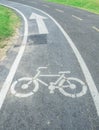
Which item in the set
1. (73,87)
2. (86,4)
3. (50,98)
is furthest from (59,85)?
(86,4)

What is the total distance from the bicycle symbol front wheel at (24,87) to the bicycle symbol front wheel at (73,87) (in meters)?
0.77

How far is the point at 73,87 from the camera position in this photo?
692 cm

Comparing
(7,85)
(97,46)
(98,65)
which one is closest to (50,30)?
(97,46)

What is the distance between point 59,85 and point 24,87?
999mm

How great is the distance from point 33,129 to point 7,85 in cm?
246

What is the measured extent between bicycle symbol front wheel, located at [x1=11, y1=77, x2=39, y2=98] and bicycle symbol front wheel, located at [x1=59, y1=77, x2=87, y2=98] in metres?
0.77

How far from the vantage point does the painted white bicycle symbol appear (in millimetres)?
6691

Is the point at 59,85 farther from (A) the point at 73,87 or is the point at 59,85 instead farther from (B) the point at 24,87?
(B) the point at 24,87

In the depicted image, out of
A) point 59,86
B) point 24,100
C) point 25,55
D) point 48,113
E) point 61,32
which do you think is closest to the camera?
point 48,113

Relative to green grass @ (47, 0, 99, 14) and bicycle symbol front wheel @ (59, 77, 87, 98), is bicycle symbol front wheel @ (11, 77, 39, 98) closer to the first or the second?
bicycle symbol front wheel @ (59, 77, 87, 98)

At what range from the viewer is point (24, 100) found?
6465mm

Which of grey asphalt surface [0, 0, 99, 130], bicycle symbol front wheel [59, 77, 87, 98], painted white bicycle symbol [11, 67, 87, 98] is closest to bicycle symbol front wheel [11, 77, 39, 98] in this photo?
painted white bicycle symbol [11, 67, 87, 98]

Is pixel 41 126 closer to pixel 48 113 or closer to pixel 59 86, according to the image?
pixel 48 113

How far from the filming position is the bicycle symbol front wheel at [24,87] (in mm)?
6837
